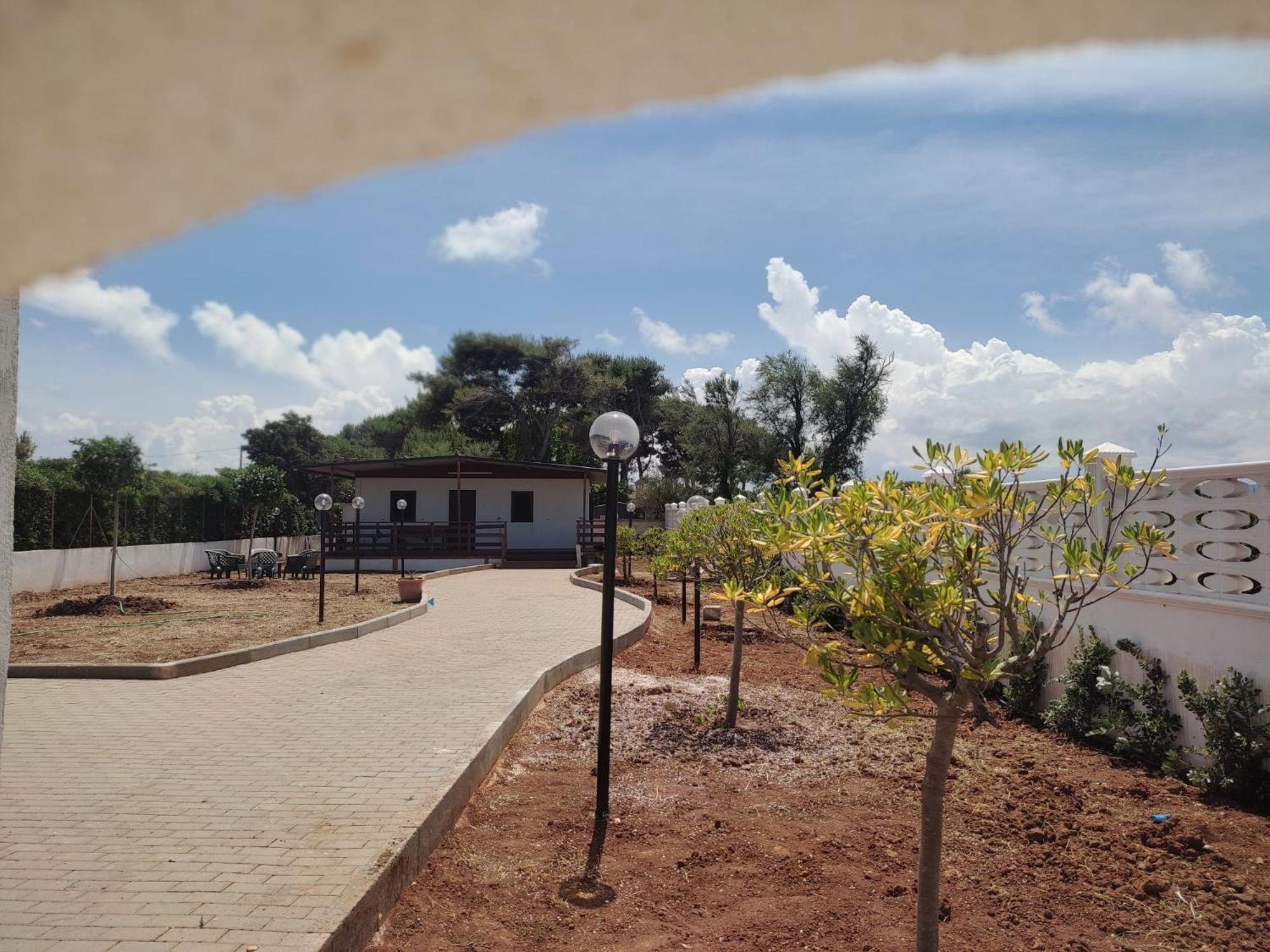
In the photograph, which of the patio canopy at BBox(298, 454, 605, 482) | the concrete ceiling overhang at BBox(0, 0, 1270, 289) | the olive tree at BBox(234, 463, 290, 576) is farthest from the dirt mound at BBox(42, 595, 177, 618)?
the concrete ceiling overhang at BBox(0, 0, 1270, 289)

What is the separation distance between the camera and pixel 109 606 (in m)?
14.9

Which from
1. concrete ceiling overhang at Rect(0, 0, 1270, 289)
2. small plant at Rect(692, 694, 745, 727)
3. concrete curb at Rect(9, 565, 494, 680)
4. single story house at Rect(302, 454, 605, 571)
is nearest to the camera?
concrete ceiling overhang at Rect(0, 0, 1270, 289)

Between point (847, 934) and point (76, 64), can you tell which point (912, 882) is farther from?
point (76, 64)

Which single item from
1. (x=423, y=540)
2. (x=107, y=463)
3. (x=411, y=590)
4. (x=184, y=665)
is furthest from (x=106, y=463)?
(x=423, y=540)

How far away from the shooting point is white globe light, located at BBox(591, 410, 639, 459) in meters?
5.46

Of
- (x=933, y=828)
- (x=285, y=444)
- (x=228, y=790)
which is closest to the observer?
(x=933, y=828)

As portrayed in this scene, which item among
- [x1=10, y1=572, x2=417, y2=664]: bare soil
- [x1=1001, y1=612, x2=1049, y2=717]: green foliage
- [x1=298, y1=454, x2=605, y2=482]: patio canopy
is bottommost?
[x1=10, y1=572, x2=417, y2=664]: bare soil

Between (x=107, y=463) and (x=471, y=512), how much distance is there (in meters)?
14.1

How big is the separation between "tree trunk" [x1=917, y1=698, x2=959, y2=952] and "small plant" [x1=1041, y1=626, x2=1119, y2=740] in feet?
12.3

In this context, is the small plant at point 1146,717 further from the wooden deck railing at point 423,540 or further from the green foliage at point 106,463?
the wooden deck railing at point 423,540

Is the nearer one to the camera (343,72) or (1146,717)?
(343,72)

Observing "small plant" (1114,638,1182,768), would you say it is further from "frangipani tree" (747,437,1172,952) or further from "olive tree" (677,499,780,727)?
"frangipani tree" (747,437,1172,952)

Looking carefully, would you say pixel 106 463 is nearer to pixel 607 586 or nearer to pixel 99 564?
pixel 99 564

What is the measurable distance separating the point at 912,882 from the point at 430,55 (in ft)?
14.8
